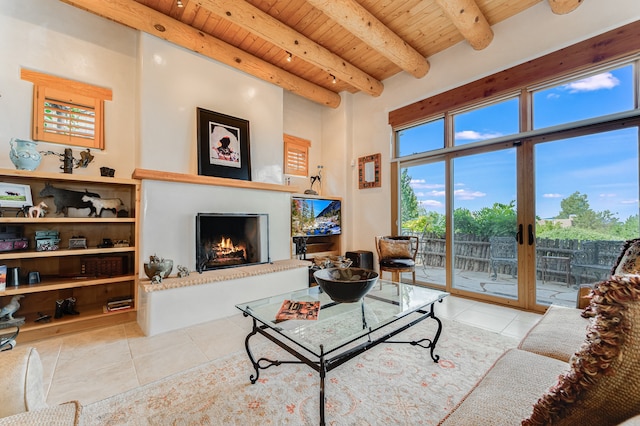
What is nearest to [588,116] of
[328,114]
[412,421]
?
[412,421]

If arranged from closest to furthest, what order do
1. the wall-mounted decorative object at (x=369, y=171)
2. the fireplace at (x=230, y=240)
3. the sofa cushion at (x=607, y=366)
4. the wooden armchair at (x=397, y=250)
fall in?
the sofa cushion at (x=607, y=366) → the fireplace at (x=230, y=240) → the wooden armchair at (x=397, y=250) → the wall-mounted decorative object at (x=369, y=171)

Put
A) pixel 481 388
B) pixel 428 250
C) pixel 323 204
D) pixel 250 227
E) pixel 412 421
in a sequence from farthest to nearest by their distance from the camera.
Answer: pixel 323 204 < pixel 428 250 < pixel 250 227 < pixel 412 421 < pixel 481 388

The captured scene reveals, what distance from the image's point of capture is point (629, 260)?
1.54m

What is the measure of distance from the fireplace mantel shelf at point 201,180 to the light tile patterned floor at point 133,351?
1.55m

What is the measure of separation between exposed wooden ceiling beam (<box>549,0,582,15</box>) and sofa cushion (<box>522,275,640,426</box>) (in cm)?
359

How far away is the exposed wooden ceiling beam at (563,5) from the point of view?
8.72ft

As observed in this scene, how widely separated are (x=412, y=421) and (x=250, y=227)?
9.44 ft

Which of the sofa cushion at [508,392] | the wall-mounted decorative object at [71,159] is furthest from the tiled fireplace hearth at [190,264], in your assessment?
the sofa cushion at [508,392]

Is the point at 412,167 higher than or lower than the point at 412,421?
higher

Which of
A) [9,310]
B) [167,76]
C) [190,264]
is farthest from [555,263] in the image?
[9,310]

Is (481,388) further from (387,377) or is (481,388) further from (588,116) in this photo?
(588,116)

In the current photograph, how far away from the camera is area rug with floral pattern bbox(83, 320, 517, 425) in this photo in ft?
4.74

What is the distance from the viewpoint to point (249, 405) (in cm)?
154

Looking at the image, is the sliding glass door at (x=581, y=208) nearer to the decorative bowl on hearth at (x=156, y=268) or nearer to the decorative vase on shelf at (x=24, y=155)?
the decorative bowl on hearth at (x=156, y=268)
